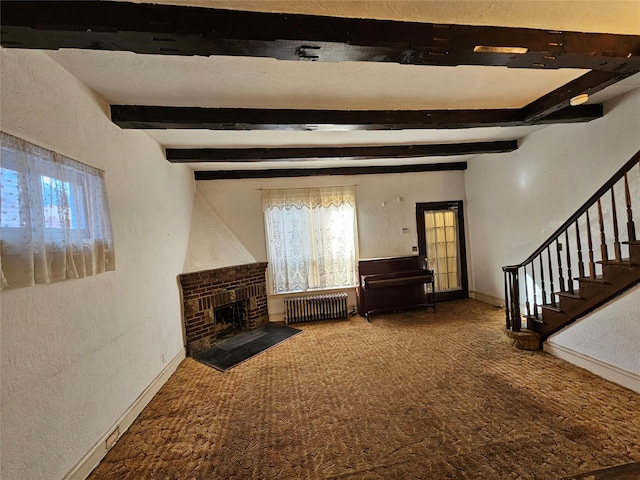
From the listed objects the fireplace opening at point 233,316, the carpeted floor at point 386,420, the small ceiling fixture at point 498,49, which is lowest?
the carpeted floor at point 386,420

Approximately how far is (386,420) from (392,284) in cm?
269

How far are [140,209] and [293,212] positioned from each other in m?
2.54

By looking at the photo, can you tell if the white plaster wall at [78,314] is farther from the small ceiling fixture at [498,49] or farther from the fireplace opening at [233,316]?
the small ceiling fixture at [498,49]

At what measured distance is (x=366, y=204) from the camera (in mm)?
5246

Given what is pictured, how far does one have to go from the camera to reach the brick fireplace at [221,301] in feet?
12.3

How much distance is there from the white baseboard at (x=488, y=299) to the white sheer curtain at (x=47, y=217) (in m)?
5.56

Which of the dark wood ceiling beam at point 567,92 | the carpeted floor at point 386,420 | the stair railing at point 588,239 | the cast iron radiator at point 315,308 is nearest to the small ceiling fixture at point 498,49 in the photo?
the dark wood ceiling beam at point 567,92

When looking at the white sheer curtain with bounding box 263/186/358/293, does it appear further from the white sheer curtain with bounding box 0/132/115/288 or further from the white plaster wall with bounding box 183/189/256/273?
the white sheer curtain with bounding box 0/132/115/288

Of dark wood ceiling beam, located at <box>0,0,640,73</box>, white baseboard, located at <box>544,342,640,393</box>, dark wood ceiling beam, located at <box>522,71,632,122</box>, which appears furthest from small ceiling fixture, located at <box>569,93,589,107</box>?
white baseboard, located at <box>544,342,640,393</box>

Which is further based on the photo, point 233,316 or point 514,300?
point 233,316

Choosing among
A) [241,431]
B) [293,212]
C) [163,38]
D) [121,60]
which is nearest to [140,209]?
[121,60]

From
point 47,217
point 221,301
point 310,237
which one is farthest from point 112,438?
point 310,237

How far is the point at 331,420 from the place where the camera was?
2.25 meters

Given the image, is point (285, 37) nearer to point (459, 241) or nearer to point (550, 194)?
point (550, 194)
